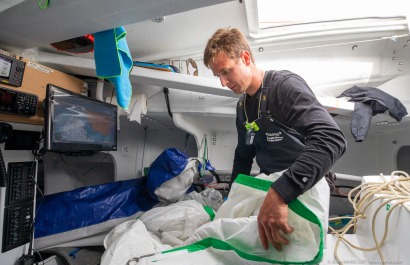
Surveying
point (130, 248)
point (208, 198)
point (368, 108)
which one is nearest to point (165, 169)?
point (208, 198)

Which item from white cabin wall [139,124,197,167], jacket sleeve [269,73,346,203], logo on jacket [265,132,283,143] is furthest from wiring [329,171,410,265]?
white cabin wall [139,124,197,167]

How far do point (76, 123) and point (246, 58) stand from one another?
1.16 m

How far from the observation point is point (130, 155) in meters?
3.58

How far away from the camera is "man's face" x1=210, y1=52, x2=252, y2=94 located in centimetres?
117

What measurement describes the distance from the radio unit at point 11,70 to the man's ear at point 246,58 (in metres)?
1.26

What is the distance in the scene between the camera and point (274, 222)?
0.65m

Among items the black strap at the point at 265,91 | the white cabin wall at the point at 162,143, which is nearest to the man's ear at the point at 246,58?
the black strap at the point at 265,91

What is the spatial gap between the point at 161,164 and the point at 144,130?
87.7 inches

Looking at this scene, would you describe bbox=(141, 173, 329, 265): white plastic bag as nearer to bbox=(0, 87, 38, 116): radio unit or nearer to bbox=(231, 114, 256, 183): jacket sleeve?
bbox=(231, 114, 256, 183): jacket sleeve

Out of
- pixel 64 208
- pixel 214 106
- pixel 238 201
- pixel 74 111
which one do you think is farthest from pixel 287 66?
pixel 64 208

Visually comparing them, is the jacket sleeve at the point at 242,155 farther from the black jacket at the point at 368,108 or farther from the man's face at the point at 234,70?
the black jacket at the point at 368,108

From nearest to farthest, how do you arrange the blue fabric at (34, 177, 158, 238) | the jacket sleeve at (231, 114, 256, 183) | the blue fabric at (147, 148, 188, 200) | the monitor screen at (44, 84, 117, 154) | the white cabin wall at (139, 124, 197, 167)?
the monitor screen at (44, 84, 117, 154), the jacket sleeve at (231, 114, 256, 183), the blue fabric at (34, 177, 158, 238), the blue fabric at (147, 148, 188, 200), the white cabin wall at (139, 124, 197, 167)

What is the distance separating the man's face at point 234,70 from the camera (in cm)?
117

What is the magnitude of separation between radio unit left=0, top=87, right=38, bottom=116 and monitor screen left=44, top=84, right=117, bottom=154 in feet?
0.53
